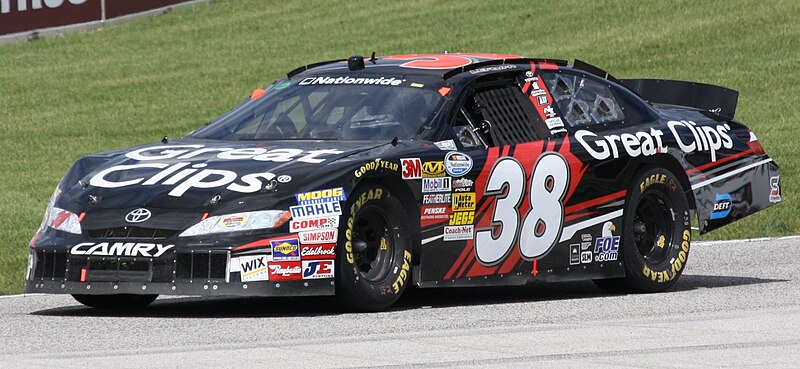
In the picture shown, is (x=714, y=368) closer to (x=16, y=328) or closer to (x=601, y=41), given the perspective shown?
(x=16, y=328)

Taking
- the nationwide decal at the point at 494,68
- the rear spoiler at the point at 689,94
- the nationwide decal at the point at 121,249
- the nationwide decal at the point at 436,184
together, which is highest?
the nationwide decal at the point at 494,68

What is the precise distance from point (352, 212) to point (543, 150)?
1.55 metres

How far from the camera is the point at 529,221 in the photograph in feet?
30.0

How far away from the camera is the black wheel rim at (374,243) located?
8367mm

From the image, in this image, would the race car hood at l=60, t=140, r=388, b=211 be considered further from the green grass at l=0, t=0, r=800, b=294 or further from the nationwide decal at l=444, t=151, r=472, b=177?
the green grass at l=0, t=0, r=800, b=294

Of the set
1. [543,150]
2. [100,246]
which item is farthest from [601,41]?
[100,246]

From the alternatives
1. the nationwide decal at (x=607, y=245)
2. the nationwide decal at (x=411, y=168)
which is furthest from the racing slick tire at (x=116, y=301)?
the nationwide decal at (x=607, y=245)

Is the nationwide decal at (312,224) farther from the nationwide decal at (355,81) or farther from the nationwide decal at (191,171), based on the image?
the nationwide decal at (355,81)

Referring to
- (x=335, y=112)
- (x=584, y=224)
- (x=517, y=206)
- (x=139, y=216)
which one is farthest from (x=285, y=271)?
(x=584, y=224)

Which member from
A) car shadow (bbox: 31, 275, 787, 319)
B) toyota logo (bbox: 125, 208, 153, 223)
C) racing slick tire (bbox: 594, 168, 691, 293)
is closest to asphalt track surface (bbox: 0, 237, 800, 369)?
car shadow (bbox: 31, 275, 787, 319)

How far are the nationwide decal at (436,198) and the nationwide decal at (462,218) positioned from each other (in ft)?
0.31

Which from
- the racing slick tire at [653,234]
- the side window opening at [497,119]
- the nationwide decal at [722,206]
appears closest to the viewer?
the side window opening at [497,119]

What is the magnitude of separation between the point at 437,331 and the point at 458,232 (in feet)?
4.08

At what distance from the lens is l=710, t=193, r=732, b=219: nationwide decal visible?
33.8 ft
